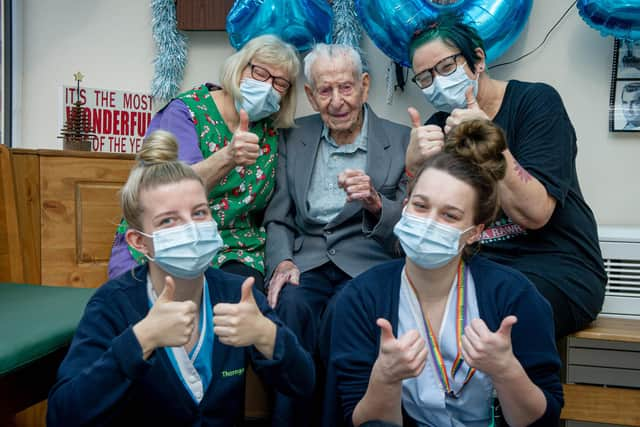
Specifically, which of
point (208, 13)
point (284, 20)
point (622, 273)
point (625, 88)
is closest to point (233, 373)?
point (622, 273)

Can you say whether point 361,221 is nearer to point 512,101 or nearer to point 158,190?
point 512,101

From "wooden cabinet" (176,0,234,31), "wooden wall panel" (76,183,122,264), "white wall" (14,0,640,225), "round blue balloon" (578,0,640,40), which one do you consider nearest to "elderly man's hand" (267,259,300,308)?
"wooden wall panel" (76,183,122,264)

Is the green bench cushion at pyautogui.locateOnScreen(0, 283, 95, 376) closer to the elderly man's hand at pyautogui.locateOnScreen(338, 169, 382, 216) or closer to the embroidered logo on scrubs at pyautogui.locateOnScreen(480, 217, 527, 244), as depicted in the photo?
the elderly man's hand at pyautogui.locateOnScreen(338, 169, 382, 216)

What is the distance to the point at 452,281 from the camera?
1435mm

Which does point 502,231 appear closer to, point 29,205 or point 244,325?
point 244,325

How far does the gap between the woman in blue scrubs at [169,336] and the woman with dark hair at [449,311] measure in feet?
0.50

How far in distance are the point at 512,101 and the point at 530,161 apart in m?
0.26

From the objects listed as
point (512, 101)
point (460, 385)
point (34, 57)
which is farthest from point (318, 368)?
point (34, 57)

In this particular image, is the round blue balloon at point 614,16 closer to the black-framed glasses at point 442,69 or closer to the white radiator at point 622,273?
the black-framed glasses at point 442,69

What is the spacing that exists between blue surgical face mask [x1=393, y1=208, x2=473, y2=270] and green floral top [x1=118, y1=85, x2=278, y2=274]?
0.85 m

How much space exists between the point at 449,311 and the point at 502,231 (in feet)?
1.97

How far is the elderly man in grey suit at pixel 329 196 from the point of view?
201 centimetres

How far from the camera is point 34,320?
1.69m

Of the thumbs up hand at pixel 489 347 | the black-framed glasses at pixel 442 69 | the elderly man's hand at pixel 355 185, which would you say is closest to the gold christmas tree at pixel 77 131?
the elderly man's hand at pixel 355 185
